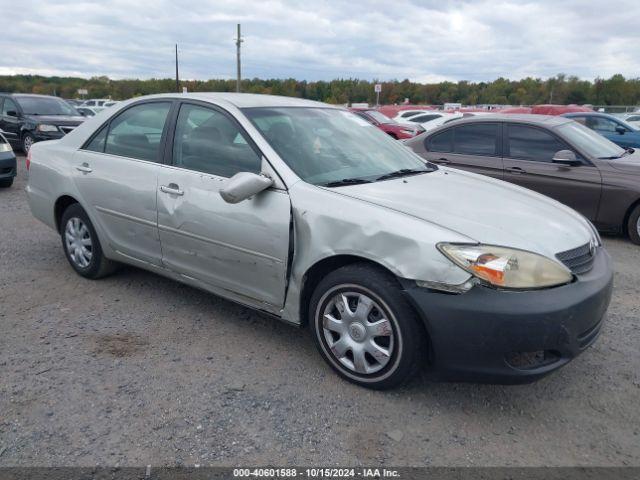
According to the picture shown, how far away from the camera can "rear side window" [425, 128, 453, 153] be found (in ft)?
23.9

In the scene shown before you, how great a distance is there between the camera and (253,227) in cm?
321

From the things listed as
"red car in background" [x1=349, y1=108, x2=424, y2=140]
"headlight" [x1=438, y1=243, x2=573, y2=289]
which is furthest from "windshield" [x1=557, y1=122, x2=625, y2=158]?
"red car in background" [x1=349, y1=108, x2=424, y2=140]

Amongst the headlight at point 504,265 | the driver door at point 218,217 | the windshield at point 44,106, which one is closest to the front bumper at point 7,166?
the windshield at point 44,106

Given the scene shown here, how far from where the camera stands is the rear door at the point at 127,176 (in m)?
3.86

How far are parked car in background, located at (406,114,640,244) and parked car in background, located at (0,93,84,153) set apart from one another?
8923 mm

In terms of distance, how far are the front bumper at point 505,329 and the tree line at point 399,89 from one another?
2335 inches

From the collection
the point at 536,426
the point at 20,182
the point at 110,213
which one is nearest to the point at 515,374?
the point at 536,426

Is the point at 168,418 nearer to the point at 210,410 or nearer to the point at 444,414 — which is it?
the point at 210,410

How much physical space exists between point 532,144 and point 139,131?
4.81 metres

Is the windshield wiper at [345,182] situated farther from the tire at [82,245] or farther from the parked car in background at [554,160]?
the parked car in background at [554,160]

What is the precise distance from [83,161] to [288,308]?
232 cm

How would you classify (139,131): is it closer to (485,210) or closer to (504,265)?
(485,210)

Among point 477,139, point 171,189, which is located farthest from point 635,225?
point 171,189

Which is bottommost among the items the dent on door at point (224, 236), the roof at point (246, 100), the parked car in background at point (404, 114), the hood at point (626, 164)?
the dent on door at point (224, 236)
